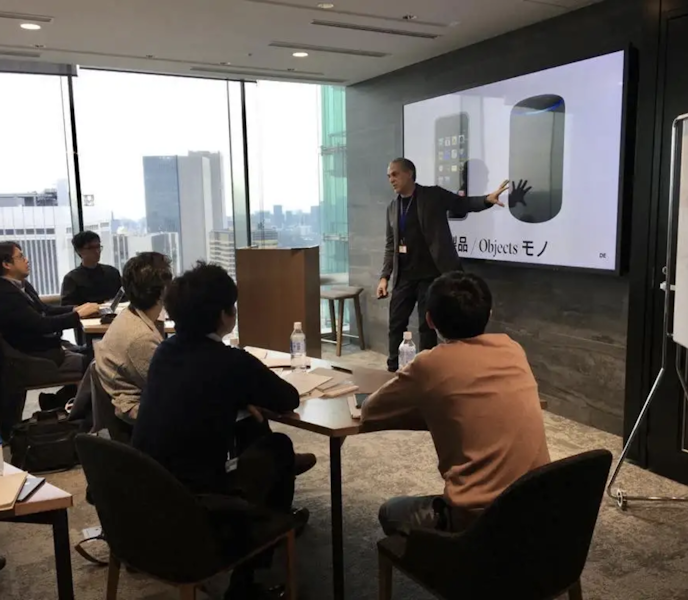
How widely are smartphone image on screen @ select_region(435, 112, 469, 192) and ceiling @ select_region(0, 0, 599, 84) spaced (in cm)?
53

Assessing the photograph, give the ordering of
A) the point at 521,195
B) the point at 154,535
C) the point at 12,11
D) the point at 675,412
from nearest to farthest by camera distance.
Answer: the point at 154,535, the point at 675,412, the point at 12,11, the point at 521,195

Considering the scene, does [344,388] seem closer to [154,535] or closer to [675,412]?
[154,535]

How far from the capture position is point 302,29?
414 cm

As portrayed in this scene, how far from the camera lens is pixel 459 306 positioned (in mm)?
1757

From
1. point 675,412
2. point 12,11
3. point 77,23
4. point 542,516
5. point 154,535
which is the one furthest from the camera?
point 77,23

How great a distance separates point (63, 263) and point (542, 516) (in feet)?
16.8

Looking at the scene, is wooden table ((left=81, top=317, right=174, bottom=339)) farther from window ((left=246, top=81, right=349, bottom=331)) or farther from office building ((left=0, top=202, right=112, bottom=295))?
window ((left=246, top=81, right=349, bottom=331))

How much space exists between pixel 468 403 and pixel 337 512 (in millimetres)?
752

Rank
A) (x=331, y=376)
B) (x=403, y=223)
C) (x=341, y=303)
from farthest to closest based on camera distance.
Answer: (x=341, y=303), (x=403, y=223), (x=331, y=376)

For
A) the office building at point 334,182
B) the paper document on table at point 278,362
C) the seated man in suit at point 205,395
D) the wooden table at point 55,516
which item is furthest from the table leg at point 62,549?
the office building at point 334,182

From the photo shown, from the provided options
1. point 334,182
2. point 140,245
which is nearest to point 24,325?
point 140,245

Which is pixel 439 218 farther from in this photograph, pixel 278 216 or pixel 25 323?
pixel 25 323

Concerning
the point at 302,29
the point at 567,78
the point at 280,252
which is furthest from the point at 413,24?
the point at 280,252

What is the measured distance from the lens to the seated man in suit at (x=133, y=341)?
92.9 inches
